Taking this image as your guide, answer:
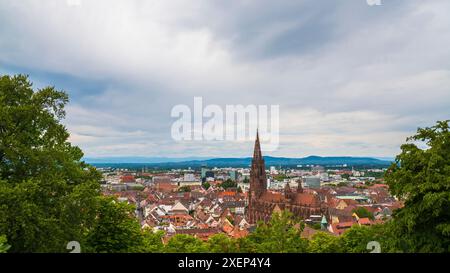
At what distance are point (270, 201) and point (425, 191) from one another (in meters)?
58.6

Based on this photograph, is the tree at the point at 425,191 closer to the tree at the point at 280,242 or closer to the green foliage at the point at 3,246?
the tree at the point at 280,242

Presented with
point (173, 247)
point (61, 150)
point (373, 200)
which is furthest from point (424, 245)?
point (373, 200)

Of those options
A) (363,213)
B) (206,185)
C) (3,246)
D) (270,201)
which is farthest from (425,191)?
(206,185)

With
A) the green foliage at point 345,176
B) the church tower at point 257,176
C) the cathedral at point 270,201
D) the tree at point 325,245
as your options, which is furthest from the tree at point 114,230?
the green foliage at point 345,176

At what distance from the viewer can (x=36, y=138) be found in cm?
1063

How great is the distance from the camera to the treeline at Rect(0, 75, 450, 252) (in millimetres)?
8664

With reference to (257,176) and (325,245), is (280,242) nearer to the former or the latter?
(325,245)

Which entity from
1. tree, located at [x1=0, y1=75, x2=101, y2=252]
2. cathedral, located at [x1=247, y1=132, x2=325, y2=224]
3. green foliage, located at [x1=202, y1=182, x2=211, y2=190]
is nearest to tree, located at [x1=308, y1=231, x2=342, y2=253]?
tree, located at [x1=0, y1=75, x2=101, y2=252]

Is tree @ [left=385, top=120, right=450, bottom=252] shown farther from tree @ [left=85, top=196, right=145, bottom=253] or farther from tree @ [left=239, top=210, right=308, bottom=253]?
tree @ [left=85, top=196, right=145, bottom=253]

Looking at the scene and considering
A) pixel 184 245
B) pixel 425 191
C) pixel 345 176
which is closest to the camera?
pixel 425 191

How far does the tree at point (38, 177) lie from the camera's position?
8725 millimetres

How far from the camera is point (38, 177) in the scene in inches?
386
